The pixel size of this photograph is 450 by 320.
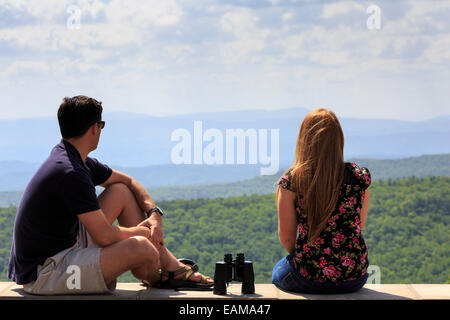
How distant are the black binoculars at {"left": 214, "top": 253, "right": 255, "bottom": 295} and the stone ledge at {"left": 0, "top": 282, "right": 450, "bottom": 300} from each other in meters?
0.04

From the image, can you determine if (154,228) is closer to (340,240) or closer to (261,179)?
(340,240)

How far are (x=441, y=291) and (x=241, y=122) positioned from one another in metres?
63.2

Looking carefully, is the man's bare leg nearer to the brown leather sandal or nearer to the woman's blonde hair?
the brown leather sandal

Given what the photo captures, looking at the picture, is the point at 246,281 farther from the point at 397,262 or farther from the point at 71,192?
the point at 397,262

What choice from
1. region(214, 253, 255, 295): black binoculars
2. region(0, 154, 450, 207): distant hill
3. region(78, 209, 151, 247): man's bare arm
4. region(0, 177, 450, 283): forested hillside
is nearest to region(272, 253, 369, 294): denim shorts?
region(214, 253, 255, 295): black binoculars

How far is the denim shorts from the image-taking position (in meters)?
3.22

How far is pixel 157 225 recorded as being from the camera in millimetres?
3387

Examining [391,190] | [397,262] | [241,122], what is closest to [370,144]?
[241,122]

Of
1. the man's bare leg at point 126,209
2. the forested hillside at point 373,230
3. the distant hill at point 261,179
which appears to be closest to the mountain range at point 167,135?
the distant hill at point 261,179

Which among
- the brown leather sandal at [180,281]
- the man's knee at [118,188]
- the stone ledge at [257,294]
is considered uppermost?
the man's knee at [118,188]

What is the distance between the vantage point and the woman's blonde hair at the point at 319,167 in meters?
3.11

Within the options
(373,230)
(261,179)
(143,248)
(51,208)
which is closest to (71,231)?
(51,208)

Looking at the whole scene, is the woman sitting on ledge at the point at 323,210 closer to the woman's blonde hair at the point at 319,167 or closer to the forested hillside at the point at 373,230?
the woman's blonde hair at the point at 319,167

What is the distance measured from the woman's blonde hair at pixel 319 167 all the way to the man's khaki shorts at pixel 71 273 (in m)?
0.97
